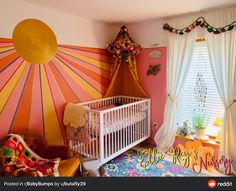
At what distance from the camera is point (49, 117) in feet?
8.72

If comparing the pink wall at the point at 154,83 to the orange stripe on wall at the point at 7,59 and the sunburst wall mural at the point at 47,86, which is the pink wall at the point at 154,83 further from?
the orange stripe on wall at the point at 7,59

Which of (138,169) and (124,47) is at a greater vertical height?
(124,47)

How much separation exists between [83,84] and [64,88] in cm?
36

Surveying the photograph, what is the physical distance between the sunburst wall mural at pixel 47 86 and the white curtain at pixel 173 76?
114cm

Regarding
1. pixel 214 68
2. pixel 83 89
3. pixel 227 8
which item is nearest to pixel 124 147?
pixel 83 89

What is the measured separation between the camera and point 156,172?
8.31 feet

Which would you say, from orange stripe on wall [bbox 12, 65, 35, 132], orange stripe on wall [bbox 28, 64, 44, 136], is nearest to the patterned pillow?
orange stripe on wall [bbox 12, 65, 35, 132]

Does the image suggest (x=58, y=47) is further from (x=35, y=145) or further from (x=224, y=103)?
(x=224, y=103)

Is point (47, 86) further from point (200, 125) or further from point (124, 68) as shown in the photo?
point (200, 125)

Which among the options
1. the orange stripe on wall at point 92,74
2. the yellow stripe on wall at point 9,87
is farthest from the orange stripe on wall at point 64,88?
the yellow stripe on wall at point 9,87

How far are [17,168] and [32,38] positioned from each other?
153 centimetres

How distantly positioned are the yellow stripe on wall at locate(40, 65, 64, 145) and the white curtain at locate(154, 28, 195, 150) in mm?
1659

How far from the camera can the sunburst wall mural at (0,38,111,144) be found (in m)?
2.21

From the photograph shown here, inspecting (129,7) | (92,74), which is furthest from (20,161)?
(129,7)
